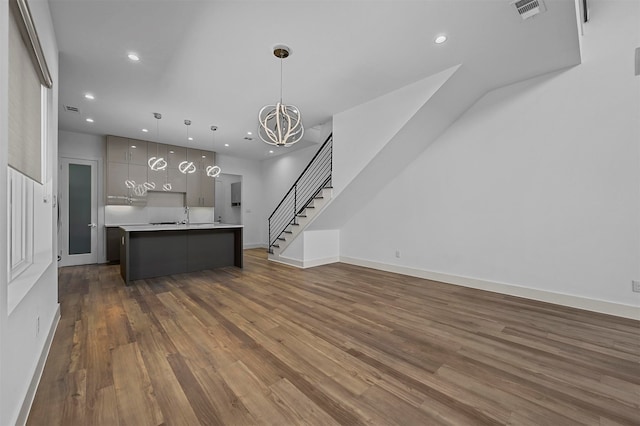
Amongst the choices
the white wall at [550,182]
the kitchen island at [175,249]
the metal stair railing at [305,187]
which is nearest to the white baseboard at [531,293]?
the white wall at [550,182]

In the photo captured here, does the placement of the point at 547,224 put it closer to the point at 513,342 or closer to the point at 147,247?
the point at 513,342

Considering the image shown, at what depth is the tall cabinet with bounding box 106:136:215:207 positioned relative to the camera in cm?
646

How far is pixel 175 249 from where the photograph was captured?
5.17 meters

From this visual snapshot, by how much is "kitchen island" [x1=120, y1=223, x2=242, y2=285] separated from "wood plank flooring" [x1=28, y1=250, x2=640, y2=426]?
955 millimetres

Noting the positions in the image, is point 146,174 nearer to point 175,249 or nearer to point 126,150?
point 126,150

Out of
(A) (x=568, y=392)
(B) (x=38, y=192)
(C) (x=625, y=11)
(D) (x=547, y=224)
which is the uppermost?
(C) (x=625, y=11)

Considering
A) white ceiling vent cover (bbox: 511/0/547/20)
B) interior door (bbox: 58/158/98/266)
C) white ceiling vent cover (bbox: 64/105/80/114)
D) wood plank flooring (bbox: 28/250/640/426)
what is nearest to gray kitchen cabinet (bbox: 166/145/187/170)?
interior door (bbox: 58/158/98/266)

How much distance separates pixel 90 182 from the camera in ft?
21.0

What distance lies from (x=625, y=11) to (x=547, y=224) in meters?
2.68

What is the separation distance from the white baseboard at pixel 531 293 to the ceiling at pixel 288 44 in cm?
307

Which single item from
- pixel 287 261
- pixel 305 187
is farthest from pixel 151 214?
pixel 305 187

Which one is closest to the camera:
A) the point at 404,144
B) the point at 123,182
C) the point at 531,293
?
the point at 531,293

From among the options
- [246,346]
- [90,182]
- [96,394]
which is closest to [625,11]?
[246,346]

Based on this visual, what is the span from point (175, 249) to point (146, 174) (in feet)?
9.59
